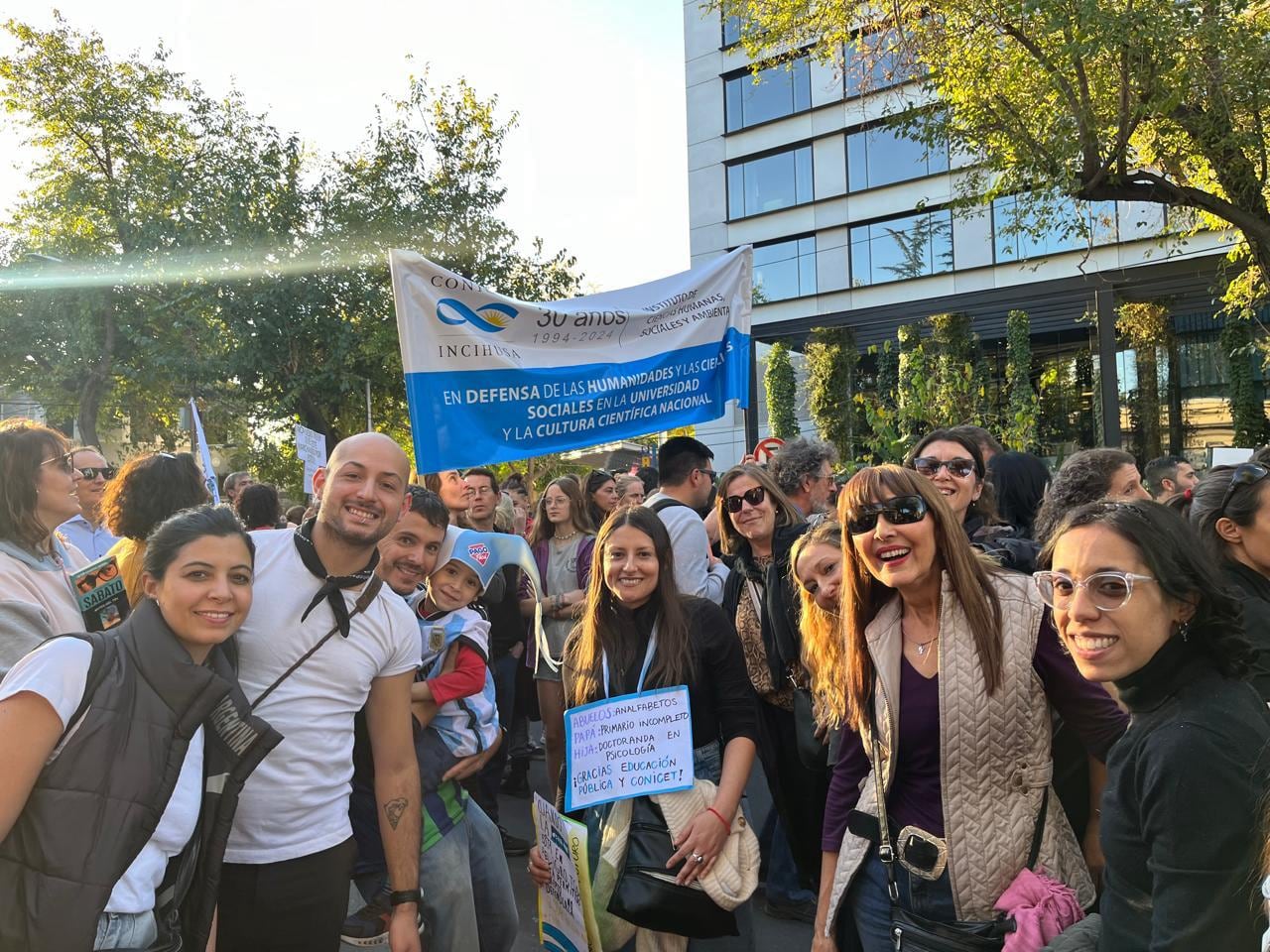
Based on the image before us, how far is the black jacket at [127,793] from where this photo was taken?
1.97 meters

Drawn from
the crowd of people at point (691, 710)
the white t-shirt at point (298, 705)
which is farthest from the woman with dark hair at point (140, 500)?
the white t-shirt at point (298, 705)

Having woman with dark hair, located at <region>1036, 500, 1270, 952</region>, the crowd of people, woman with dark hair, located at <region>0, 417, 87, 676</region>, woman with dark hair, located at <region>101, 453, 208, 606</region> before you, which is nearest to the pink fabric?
the crowd of people

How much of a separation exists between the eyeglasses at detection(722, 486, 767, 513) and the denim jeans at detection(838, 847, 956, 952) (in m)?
2.06

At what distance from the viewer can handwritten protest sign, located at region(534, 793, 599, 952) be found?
Result: 9.48 feet

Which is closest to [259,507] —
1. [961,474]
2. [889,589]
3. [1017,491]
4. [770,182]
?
[961,474]

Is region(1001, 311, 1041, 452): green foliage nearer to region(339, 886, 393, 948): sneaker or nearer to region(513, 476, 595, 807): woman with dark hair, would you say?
region(513, 476, 595, 807): woman with dark hair

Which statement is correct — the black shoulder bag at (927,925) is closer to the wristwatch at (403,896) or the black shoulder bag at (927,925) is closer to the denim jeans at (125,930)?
the wristwatch at (403,896)

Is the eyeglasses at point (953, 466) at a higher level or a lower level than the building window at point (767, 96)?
lower

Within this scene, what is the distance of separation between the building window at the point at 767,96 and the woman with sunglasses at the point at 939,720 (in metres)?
32.5

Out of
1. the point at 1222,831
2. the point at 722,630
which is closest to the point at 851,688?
the point at 722,630

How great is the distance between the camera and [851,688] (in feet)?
8.90

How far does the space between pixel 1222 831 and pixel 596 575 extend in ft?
Answer: 7.09

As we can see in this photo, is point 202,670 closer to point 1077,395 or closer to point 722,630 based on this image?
point 722,630

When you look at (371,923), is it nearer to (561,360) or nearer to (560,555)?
(561,360)
